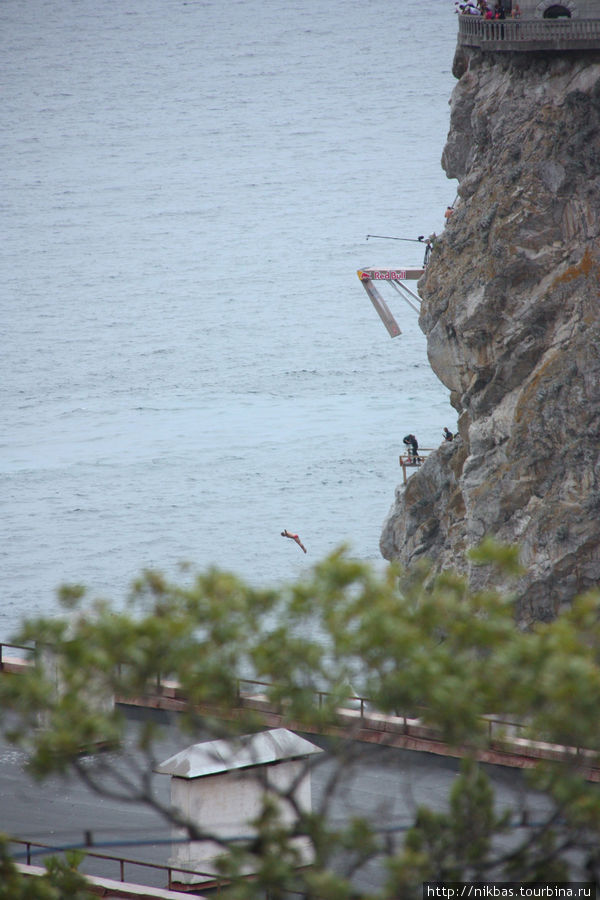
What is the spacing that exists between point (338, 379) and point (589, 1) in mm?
91800

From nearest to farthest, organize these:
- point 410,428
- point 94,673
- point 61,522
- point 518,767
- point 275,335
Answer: point 94,673 → point 518,767 → point 61,522 → point 410,428 → point 275,335

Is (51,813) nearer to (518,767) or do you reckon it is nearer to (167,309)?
(518,767)

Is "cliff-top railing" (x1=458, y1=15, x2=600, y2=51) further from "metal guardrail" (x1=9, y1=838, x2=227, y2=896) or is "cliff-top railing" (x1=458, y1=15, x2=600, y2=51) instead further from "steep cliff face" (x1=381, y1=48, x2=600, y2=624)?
"metal guardrail" (x1=9, y1=838, x2=227, y2=896)

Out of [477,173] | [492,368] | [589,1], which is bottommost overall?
[492,368]

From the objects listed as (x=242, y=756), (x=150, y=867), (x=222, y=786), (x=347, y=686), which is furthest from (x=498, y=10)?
(x=347, y=686)

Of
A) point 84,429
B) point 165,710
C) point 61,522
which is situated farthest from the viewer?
point 84,429

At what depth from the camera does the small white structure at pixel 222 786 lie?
16.4 meters

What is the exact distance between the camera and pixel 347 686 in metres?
11.1

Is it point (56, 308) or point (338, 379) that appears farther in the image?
point (56, 308)

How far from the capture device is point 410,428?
101438 millimetres

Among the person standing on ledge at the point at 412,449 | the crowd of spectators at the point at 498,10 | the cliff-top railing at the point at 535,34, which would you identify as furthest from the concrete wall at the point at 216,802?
the person standing on ledge at the point at 412,449

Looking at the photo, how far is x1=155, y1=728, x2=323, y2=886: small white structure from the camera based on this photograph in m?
16.4

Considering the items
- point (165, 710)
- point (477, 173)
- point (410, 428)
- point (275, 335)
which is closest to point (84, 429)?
point (410, 428)

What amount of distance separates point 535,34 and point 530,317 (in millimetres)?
7737
